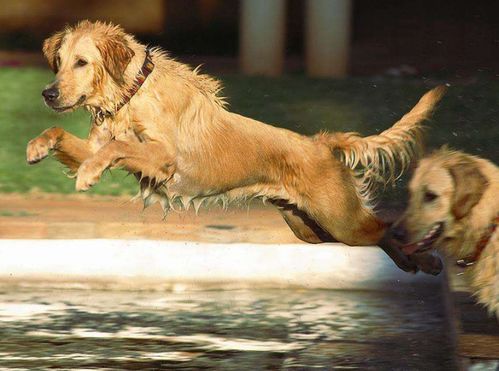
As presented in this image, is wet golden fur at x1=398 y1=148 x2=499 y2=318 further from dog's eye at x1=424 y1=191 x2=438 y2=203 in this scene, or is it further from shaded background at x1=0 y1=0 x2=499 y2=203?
shaded background at x1=0 y1=0 x2=499 y2=203

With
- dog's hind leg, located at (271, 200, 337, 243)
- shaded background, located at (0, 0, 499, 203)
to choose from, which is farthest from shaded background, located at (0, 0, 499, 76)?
dog's hind leg, located at (271, 200, 337, 243)

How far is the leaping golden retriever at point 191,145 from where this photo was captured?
276 inches

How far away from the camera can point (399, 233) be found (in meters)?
7.06

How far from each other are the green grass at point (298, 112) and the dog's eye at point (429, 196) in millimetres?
4471

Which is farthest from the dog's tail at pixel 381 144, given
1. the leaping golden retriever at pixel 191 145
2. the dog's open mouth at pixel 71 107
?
the dog's open mouth at pixel 71 107

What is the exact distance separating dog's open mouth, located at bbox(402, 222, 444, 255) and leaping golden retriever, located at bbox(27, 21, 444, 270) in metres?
0.80

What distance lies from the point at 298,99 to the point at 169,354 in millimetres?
5957

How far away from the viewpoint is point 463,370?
6.60 metres

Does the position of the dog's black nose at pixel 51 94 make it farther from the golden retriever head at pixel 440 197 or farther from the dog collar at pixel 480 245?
the dog collar at pixel 480 245

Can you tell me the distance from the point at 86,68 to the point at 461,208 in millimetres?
2074

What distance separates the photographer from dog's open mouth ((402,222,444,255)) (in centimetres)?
692

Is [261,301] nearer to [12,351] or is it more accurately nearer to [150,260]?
[150,260]

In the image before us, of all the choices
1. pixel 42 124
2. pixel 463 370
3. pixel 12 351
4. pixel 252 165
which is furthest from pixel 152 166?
pixel 42 124

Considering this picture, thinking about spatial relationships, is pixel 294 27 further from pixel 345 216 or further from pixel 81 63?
pixel 81 63
